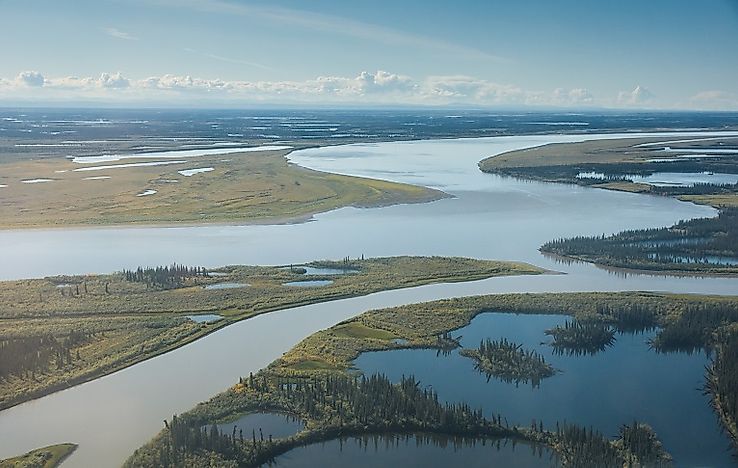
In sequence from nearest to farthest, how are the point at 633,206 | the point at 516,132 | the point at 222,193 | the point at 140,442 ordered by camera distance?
1. the point at 140,442
2. the point at 633,206
3. the point at 222,193
4. the point at 516,132

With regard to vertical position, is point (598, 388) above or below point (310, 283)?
below

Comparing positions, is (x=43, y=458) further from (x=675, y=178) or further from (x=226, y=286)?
(x=675, y=178)

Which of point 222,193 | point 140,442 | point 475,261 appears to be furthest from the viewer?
point 222,193

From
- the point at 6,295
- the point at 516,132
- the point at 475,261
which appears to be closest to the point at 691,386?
the point at 475,261

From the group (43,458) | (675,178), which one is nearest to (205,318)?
(43,458)

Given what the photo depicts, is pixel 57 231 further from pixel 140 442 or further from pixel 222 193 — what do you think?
pixel 140 442

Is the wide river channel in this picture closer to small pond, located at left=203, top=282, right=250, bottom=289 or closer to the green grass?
the green grass

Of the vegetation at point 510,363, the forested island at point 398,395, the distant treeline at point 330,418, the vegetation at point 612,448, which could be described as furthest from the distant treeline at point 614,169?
the vegetation at point 612,448
